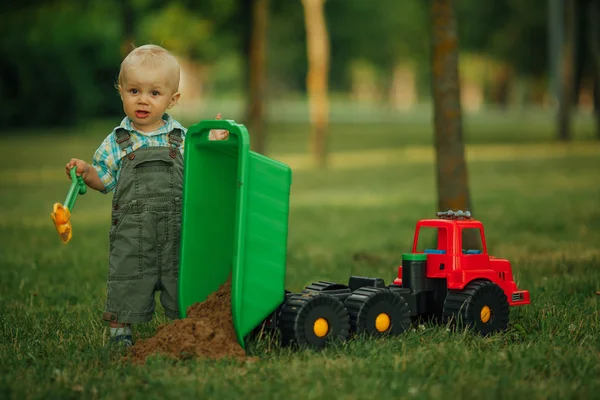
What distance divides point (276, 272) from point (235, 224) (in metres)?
0.39

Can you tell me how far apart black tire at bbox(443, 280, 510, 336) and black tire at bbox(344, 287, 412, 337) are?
28cm

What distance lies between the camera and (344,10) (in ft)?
150

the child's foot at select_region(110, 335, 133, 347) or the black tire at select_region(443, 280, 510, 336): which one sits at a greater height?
the black tire at select_region(443, 280, 510, 336)

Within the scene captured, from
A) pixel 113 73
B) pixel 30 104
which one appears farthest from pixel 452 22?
pixel 113 73

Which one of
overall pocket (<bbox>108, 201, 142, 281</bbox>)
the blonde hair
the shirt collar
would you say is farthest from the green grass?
the blonde hair

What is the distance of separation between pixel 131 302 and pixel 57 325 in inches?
31.4

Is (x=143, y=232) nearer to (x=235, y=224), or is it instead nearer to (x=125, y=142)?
(x=125, y=142)

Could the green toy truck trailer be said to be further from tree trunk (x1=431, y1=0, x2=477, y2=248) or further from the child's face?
tree trunk (x1=431, y1=0, x2=477, y2=248)

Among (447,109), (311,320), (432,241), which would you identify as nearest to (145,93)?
(311,320)

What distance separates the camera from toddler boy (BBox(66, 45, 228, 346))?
198 inches

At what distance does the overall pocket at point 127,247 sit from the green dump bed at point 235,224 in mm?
262

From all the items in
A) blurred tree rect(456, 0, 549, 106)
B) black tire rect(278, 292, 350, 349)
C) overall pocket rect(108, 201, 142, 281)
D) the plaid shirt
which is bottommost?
black tire rect(278, 292, 350, 349)

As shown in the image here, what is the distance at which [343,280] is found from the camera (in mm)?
7535

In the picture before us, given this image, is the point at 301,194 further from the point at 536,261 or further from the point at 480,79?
the point at 480,79
